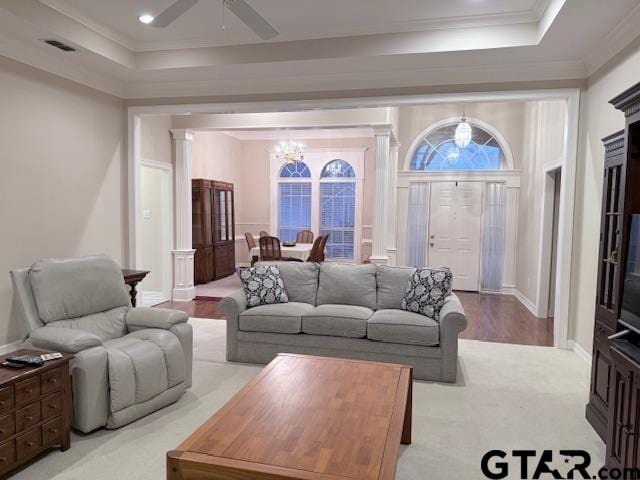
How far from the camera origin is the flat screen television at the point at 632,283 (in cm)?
220

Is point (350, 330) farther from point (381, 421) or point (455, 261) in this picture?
point (455, 261)

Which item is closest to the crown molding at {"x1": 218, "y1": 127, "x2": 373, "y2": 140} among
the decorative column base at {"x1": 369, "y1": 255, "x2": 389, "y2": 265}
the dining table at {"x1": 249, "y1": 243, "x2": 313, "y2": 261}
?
the dining table at {"x1": 249, "y1": 243, "x2": 313, "y2": 261}

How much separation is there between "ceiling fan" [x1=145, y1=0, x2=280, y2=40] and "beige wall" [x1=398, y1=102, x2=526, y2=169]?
4.89m

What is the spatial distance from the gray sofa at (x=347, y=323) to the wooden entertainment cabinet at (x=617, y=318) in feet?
3.25

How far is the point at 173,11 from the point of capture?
2.82 metres

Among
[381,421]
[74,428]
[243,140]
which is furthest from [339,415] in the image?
[243,140]

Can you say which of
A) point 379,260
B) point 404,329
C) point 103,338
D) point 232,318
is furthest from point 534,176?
point 103,338

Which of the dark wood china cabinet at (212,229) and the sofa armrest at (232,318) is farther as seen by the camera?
the dark wood china cabinet at (212,229)

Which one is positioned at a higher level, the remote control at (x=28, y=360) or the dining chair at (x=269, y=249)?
the dining chair at (x=269, y=249)

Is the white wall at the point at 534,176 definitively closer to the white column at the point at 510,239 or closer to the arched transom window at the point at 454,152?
the white column at the point at 510,239

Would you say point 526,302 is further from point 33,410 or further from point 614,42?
point 33,410

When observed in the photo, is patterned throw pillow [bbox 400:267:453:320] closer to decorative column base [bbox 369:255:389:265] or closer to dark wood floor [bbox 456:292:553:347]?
dark wood floor [bbox 456:292:553:347]

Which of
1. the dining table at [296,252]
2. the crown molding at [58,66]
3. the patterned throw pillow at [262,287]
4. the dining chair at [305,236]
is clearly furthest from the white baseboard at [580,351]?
the dining chair at [305,236]

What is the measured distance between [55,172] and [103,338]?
209 centimetres
